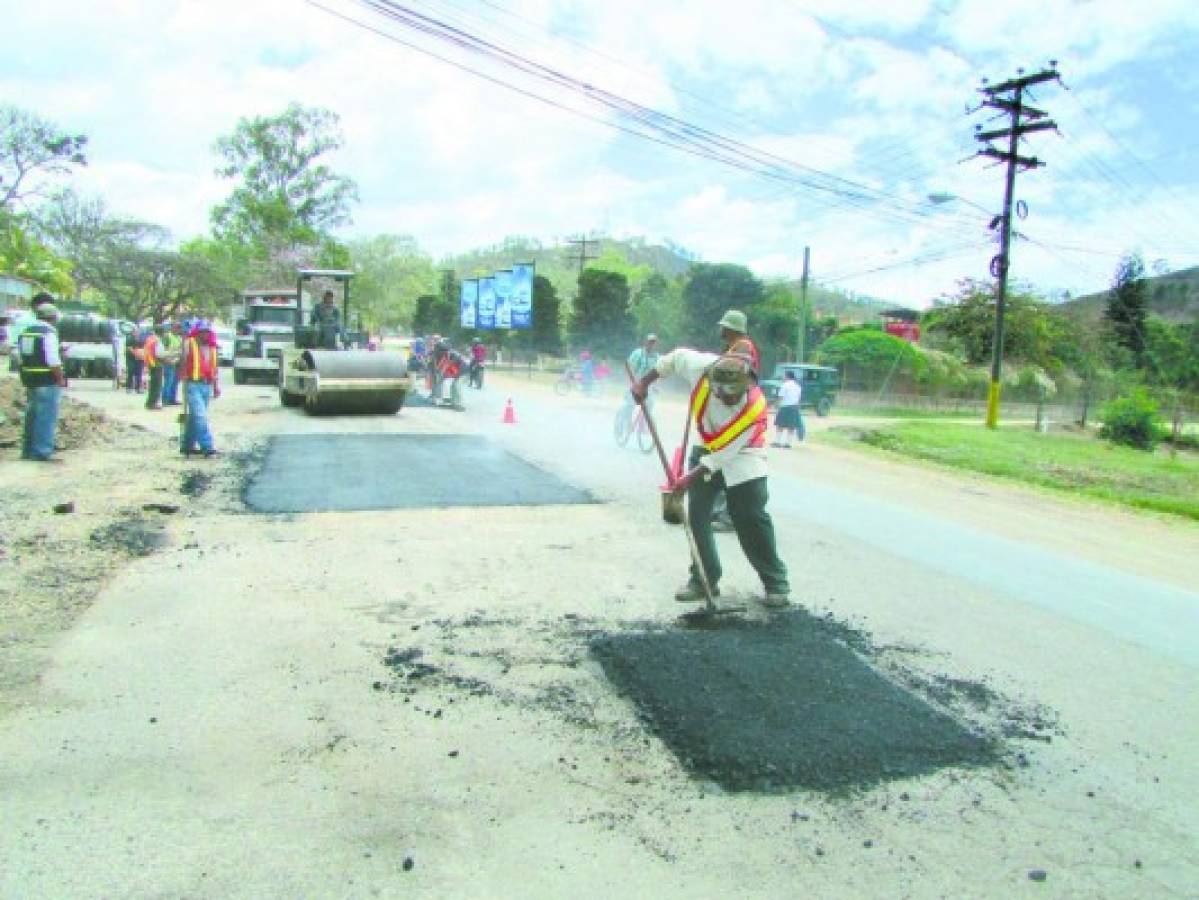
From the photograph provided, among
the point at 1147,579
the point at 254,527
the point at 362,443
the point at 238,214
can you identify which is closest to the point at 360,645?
the point at 254,527

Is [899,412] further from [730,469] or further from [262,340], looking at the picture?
[730,469]

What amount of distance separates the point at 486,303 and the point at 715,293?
11556 millimetres

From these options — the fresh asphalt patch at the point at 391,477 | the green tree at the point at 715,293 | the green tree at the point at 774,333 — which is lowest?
the fresh asphalt patch at the point at 391,477

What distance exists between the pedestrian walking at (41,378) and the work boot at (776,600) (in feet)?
27.1

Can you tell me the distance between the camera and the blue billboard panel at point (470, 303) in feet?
154

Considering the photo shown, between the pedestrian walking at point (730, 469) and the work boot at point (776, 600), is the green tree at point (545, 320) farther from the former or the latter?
the work boot at point (776, 600)

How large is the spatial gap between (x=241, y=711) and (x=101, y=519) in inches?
170

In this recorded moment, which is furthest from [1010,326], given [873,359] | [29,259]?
[29,259]

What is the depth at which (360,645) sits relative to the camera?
4.65 m

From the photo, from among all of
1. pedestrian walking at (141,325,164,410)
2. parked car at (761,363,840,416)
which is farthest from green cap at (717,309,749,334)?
parked car at (761,363,840,416)

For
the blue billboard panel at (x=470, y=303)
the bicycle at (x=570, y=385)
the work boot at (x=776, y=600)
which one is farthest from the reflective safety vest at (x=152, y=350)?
the blue billboard panel at (x=470, y=303)

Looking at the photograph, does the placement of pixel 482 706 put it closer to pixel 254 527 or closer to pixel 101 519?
pixel 254 527

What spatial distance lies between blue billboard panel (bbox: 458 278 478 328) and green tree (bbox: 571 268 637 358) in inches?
225

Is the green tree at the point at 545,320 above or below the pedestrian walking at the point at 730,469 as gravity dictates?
above
